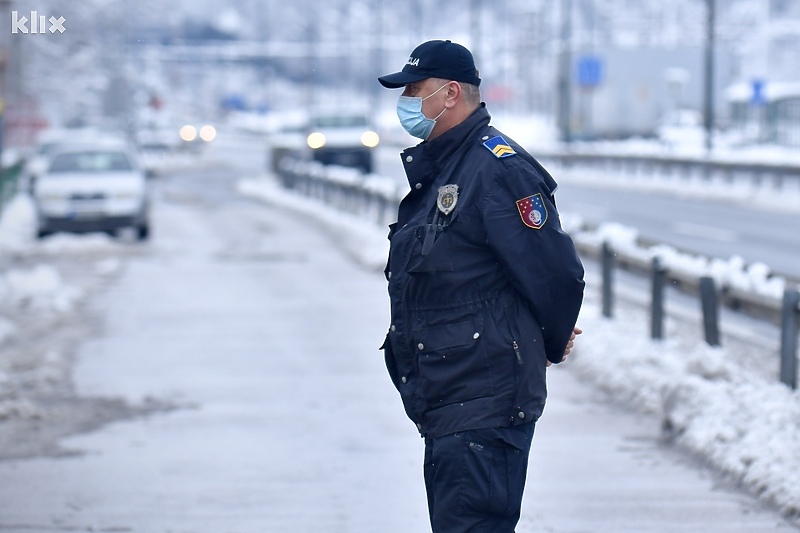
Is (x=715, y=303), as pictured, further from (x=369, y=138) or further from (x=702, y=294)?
(x=369, y=138)

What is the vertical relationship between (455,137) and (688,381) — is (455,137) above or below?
above

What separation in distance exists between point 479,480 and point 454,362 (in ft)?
1.10

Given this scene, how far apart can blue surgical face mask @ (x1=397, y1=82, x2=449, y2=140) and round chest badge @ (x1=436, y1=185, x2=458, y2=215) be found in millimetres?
225

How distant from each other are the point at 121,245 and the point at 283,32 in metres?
131

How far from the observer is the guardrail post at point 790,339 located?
27.3ft

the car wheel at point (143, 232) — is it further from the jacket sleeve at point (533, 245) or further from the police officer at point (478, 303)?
the jacket sleeve at point (533, 245)

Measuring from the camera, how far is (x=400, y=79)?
3.90 metres

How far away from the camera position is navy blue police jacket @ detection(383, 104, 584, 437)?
3.76 m

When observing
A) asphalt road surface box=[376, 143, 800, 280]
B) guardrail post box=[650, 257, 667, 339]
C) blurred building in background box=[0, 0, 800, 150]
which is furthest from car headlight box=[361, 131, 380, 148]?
guardrail post box=[650, 257, 667, 339]

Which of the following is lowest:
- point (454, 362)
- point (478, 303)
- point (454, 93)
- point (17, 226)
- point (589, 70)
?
point (17, 226)

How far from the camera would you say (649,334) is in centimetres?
1071

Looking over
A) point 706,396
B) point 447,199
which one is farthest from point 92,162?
point 447,199

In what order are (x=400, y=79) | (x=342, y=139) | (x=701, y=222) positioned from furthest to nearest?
(x=342, y=139)
(x=701, y=222)
(x=400, y=79)

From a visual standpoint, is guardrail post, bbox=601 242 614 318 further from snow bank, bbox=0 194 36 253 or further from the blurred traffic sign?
the blurred traffic sign
